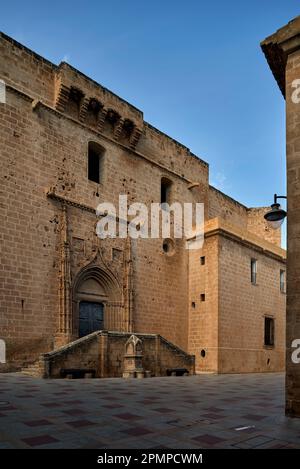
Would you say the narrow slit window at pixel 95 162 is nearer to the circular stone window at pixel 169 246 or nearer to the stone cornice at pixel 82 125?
the stone cornice at pixel 82 125

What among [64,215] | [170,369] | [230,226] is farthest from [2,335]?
[230,226]

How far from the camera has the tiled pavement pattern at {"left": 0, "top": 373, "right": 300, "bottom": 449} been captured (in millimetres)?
4191

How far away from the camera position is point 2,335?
12008 mm

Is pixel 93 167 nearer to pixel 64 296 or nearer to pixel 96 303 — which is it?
pixel 96 303

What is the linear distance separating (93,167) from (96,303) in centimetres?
572

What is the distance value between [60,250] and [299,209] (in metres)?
9.85

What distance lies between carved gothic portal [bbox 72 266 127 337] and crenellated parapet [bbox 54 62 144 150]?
6.09 meters

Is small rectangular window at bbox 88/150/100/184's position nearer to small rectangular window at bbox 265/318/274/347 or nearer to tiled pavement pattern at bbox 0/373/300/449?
tiled pavement pattern at bbox 0/373/300/449

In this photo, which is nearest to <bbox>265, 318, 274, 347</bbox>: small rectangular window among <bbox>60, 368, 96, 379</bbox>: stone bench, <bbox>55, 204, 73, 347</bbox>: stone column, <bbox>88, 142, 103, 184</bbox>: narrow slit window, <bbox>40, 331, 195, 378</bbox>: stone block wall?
<bbox>40, 331, 195, 378</bbox>: stone block wall

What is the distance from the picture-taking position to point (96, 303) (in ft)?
51.9

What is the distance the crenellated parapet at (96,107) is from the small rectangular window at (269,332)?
467 inches

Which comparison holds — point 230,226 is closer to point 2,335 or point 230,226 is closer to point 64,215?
point 64,215

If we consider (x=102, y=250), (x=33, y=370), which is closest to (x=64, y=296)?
(x=102, y=250)

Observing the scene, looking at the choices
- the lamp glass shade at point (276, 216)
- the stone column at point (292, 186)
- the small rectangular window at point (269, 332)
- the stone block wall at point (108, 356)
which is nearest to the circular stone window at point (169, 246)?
the stone block wall at point (108, 356)
